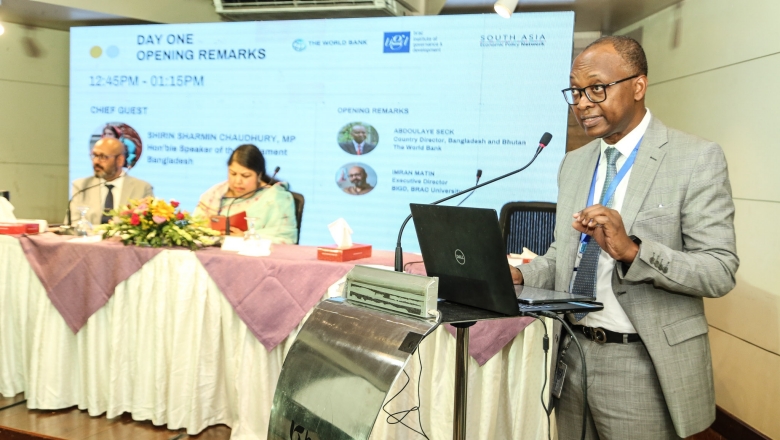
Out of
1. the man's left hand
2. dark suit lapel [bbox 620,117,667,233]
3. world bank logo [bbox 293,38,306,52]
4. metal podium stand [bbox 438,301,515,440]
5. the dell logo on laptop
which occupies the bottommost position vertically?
Result: metal podium stand [bbox 438,301,515,440]

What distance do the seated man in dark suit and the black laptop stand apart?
10.6 feet

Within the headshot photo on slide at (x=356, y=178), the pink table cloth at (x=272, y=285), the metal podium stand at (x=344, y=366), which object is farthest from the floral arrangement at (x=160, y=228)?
the metal podium stand at (x=344, y=366)

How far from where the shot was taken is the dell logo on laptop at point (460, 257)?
1251 millimetres

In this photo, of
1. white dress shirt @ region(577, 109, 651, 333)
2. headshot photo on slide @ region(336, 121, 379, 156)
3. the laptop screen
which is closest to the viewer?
the laptop screen

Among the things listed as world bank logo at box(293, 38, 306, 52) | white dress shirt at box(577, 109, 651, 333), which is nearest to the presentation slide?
world bank logo at box(293, 38, 306, 52)

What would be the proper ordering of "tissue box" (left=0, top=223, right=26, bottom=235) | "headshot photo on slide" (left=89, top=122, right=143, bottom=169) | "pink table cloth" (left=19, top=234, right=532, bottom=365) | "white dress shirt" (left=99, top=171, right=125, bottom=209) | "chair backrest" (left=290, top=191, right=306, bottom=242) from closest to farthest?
"pink table cloth" (left=19, top=234, right=532, bottom=365), "tissue box" (left=0, top=223, right=26, bottom=235), "chair backrest" (left=290, top=191, right=306, bottom=242), "white dress shirt" (left=99, top=171, right=125, bottom=209), "headshot photo on slide" (left=89, top=122, right=143, bottom=169)

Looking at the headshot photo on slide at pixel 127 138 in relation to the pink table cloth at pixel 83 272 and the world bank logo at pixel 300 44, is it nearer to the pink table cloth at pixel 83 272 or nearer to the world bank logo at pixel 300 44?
the world bank logo at pixel 300 44

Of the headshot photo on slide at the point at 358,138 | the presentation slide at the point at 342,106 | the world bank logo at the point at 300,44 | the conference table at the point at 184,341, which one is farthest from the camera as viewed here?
the world bank logo at the point at 300,44

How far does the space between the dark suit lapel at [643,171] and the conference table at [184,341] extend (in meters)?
1.23

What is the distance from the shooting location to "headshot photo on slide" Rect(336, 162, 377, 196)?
15.0 feet

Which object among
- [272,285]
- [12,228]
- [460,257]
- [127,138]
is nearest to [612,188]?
[460,257]

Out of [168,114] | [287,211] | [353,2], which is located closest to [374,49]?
[353,2]

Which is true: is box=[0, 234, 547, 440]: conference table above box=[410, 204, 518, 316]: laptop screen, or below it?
below

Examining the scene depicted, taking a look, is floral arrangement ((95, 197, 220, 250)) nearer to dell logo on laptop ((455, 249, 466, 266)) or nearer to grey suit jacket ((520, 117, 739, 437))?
dell logo on laptop ((455, 249, 466, 266))
